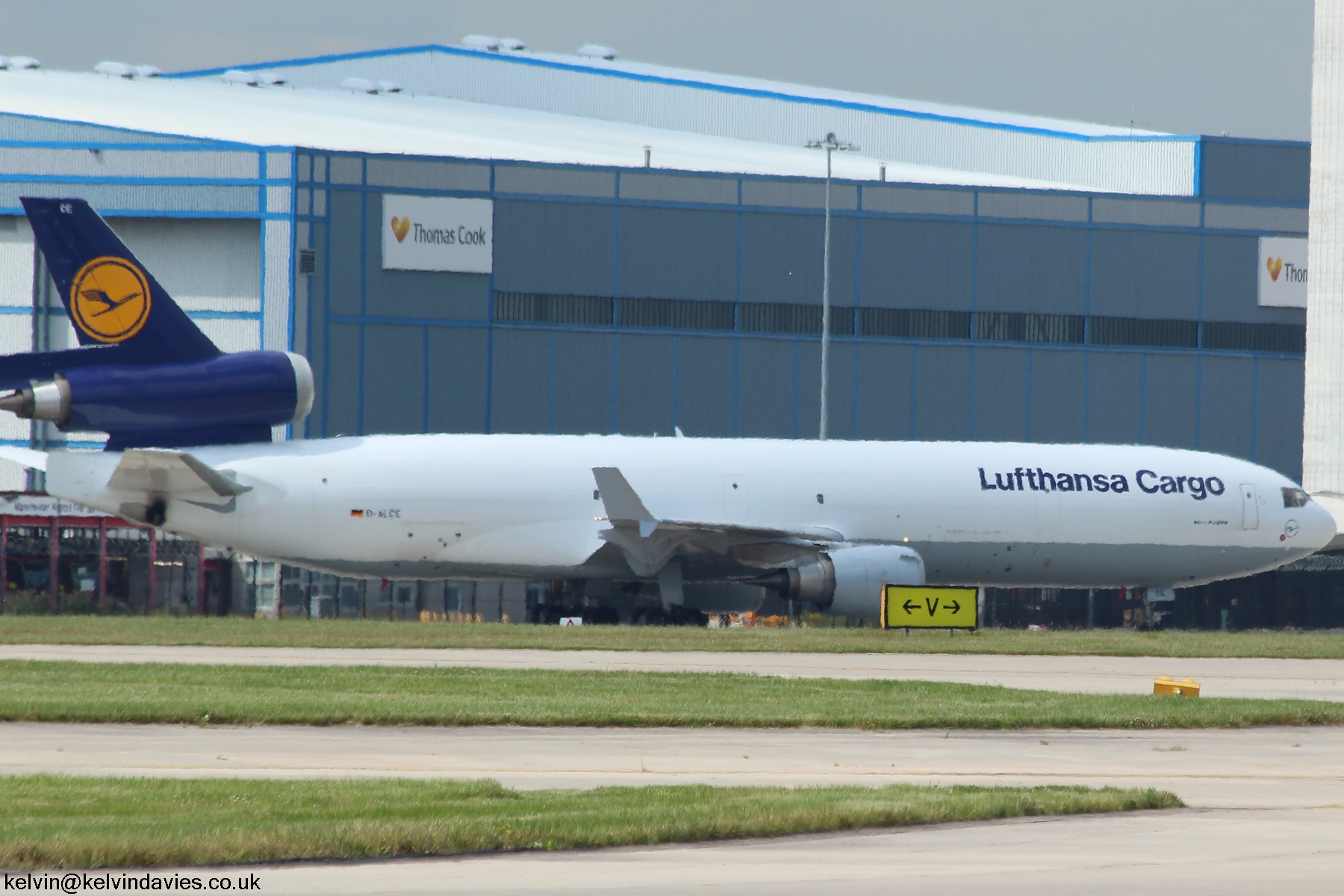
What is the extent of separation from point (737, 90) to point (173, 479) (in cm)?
5144

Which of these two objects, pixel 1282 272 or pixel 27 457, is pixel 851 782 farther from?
pixel 1282 272

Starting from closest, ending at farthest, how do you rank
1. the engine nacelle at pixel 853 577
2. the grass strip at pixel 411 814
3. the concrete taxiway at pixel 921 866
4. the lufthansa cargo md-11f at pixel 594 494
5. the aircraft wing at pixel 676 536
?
the concrete taxiway at pixel 921 866 < the grass strip at pixel 411 814 < the lufthansa cargo md-11f at pixel 594 494 < the aircraft wing at pixel 676 536 < the engine nacelle at pixel 853 577

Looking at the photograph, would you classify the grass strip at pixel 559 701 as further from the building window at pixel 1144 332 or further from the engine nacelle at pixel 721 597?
the building window at pixel 1144 332

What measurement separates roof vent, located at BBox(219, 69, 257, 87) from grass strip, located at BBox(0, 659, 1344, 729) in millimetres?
62871

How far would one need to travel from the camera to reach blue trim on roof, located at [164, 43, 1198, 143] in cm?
6994

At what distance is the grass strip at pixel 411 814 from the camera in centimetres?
1080

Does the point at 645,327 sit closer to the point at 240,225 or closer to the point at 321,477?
the point at 240,225

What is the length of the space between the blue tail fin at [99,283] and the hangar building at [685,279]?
17.9 meters

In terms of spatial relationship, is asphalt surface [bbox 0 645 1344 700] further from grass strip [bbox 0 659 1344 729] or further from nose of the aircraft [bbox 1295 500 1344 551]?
nose of the aircraft [bbox 1295 500 1344 551]

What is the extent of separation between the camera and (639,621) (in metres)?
40.1

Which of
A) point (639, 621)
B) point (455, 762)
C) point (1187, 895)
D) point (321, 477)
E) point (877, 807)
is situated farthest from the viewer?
point (639, 621)

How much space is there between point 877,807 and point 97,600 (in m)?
32.6

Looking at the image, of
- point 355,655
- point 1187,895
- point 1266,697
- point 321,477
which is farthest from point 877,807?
point 321,477

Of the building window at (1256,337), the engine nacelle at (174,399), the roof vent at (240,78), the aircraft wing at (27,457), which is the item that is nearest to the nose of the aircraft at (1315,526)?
the building window at (1256,337)
